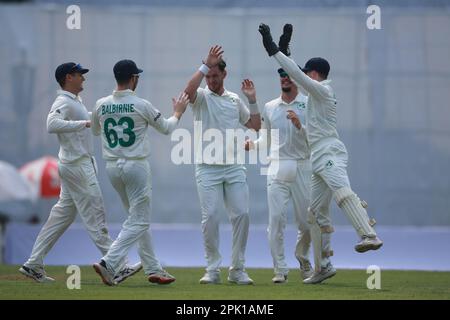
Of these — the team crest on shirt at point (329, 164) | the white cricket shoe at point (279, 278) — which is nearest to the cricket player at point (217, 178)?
the white cricket shoe at point (279, 278)

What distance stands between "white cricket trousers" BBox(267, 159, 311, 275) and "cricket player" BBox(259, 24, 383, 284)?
24.3 inches

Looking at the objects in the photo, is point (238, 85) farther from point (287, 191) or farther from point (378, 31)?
point (287, 191)

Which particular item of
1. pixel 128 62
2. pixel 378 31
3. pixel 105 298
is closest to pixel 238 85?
pixel 378 31

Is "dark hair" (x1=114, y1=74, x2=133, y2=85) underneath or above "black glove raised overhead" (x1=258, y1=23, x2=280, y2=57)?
underneath

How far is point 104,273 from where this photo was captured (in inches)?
428

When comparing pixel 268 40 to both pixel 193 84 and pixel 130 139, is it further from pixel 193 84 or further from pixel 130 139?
pixel 130 139

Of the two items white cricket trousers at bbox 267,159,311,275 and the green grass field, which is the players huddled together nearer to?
white cricket trousers at bbox 267,159,311,275

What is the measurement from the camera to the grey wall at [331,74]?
54.1ft

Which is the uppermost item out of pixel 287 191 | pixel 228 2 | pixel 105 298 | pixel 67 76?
pixel 228 2

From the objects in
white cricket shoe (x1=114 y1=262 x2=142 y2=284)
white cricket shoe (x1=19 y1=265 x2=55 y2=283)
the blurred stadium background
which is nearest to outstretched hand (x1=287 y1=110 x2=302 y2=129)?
white cricket shoe (x1=114 y1=262 x2=142 y2=284)

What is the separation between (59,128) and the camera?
11.6 metres

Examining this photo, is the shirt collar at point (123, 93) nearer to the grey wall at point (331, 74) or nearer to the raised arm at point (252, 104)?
the raised arm at point (252, 104)

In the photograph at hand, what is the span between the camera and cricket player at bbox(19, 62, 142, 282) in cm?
1191
